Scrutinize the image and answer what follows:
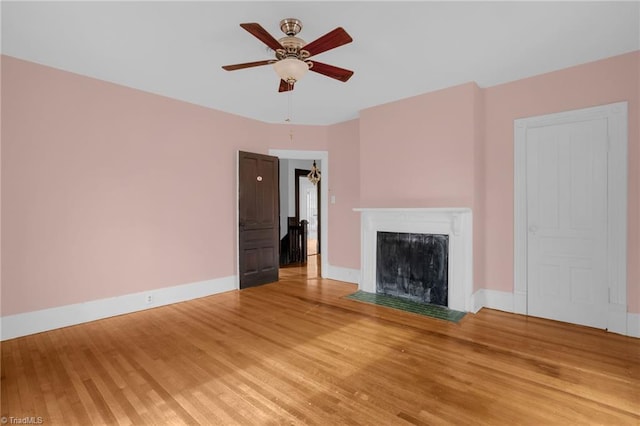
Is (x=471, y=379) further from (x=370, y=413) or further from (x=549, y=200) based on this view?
(x=549, y=200)

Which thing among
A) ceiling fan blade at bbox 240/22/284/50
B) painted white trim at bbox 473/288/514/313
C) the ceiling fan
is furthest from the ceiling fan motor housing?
painted white trim at bbox 473/288/514/313

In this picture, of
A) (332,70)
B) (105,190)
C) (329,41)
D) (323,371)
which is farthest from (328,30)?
(105,190)

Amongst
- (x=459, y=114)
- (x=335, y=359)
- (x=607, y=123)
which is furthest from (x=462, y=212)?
(x=335, y=359)

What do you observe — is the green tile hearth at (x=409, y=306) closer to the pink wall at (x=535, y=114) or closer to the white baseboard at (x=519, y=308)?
the white baseboard at (x=519, y=308)

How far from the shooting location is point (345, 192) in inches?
218

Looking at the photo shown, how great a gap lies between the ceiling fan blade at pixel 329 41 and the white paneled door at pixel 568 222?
8.98ft

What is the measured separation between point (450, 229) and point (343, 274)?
221 centimetres

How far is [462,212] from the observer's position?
3.74 metres

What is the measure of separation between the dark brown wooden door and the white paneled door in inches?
148

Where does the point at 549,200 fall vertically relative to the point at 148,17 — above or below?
below

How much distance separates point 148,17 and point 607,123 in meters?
4.44

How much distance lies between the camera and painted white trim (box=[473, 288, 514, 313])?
12.6 ft

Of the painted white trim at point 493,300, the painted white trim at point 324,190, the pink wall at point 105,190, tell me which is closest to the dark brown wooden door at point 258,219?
the pink wall at point 105,190

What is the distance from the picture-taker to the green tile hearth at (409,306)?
3.64 meters
